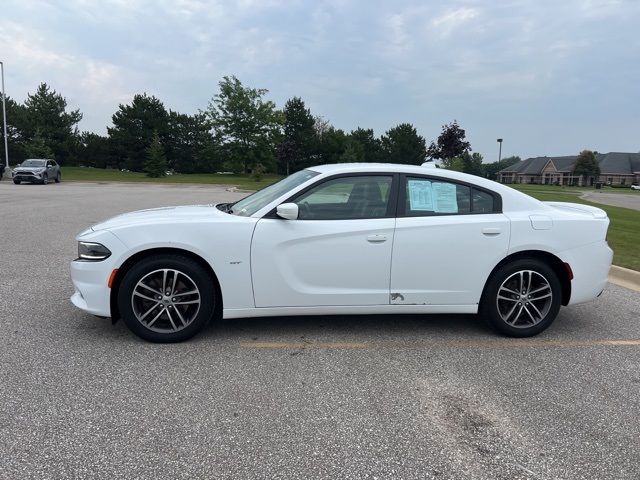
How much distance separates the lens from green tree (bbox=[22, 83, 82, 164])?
58.1m

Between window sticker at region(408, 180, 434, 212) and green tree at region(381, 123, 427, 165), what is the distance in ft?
234

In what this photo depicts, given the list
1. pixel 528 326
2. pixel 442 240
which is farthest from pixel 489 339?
pixel 442 240

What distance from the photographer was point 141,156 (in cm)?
6444

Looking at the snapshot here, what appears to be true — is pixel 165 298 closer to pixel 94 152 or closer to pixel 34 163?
pixel 34 163

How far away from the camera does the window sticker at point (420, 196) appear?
427 centimetres

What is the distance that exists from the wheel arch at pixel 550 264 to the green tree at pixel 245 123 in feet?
192

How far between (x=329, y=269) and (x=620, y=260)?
5673 mm

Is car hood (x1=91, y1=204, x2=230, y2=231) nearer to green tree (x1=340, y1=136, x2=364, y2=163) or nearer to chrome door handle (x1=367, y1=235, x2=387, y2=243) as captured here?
chrome door handle (x1=367, y1=235, x2=387, y2=243)

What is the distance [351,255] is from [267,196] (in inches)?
39.8

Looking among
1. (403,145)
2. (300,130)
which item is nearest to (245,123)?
(300,130)

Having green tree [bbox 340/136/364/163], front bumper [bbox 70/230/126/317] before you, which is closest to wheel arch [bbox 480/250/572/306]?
front bumper [bbox 70/230/126/317]

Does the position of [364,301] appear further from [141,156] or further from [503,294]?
[141,156]

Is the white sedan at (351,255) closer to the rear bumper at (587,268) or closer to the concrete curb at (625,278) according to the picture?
the rear bumper at (587,268)

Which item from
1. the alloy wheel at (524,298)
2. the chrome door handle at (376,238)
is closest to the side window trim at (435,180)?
the chrome door handle at (376,238)
